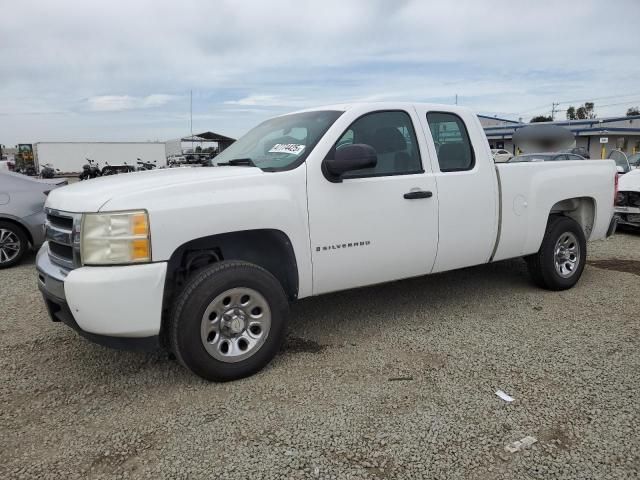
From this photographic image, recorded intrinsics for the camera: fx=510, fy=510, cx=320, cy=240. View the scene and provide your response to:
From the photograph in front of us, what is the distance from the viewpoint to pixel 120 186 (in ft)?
10.5

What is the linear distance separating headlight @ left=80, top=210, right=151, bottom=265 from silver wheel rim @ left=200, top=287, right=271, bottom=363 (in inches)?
22.8

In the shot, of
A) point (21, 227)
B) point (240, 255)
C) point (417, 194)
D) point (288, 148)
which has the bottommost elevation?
point (21, 227)

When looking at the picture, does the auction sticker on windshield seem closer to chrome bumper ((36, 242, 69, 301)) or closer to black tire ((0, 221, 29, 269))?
chrome bumper ((36, 242, 69, 301))

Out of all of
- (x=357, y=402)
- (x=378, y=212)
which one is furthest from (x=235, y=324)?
(x=378, y=212)

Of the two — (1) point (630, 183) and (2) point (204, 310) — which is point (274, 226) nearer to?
(2) point (204, 310)

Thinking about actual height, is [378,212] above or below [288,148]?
below

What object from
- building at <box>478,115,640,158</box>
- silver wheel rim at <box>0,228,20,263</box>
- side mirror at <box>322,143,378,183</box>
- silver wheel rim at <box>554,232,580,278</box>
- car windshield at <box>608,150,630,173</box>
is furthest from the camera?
building at <box>478,115,640,158</box>

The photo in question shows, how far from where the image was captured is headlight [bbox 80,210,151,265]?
298cm

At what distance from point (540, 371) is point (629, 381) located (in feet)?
1.78

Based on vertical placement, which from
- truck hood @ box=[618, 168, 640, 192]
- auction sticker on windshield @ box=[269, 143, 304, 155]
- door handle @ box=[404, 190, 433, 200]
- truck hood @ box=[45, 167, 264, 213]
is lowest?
truck hood @ box=[618, 168, 640, 192]

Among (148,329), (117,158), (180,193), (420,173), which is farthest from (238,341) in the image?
(117,158)

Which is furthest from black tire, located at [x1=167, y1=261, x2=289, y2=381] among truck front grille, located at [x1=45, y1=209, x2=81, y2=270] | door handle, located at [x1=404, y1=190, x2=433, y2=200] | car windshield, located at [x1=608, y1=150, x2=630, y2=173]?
car windshield, located at [x1=608, y1=150, x2=630, y2=173]

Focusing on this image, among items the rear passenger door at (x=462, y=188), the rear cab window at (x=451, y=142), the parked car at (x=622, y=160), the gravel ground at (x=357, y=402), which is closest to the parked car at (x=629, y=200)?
the parked car at (x=622, y=160)

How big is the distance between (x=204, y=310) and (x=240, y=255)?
601 millimetres
